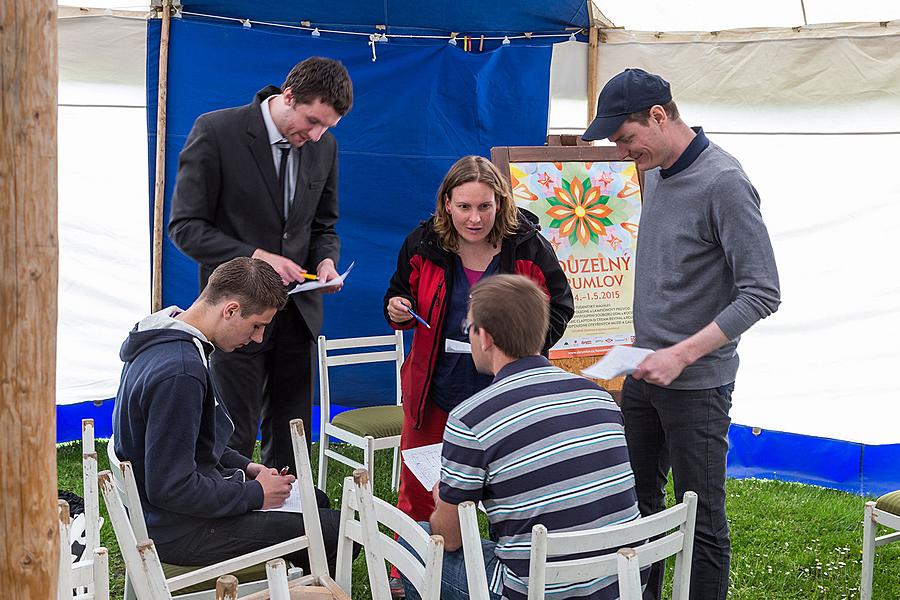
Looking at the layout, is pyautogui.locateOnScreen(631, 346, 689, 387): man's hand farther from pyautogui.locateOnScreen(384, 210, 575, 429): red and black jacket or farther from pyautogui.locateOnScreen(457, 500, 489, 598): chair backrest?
pyautogui.locateOnScreen(457, 500, 489, 598): chair backrest

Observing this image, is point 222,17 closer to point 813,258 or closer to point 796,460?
point 813,258

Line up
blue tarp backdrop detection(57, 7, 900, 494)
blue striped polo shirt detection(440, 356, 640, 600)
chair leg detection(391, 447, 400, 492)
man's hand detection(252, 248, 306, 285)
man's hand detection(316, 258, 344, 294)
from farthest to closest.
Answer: blue tarp backdrop detection(57, 7, 900, 494), chair leg detection(391, 447, 400, 492), man's hand detection(316, 258, 344, 294), man's hand detection(252, 248, 306, 285), blue striped polo shirt detection(440, 356, 640, 600)

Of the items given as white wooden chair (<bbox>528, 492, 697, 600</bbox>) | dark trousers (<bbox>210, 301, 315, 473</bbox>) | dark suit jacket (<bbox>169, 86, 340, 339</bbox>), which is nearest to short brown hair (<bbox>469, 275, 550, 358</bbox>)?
white wooden chair (<bbox>528, 492, 697, 600</bbox>)

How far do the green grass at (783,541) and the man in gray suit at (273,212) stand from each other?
2.38 feet

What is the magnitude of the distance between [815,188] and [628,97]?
8.40 ft

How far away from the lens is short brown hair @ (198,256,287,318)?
8.00 feet

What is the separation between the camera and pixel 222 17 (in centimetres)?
463

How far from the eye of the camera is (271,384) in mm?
3551

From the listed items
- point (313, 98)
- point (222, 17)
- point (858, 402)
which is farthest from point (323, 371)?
point (858, 402)

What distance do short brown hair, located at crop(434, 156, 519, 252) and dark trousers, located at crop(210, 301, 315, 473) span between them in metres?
0.72

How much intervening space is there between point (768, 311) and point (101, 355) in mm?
3540

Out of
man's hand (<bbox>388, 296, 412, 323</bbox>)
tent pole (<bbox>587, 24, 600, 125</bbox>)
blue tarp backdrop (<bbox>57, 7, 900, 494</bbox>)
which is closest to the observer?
man's hand (<bbox>388, 296, 412, 323</bbox>)

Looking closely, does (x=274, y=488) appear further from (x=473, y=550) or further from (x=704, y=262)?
(x=704, y=262)

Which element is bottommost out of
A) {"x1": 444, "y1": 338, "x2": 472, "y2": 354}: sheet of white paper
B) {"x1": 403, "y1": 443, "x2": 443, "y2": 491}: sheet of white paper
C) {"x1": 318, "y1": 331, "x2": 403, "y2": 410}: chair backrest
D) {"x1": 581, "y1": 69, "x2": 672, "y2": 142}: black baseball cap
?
{"x1": 403, "y1": 443, "x2": 443, "y2": 491}: sheet of white paper
